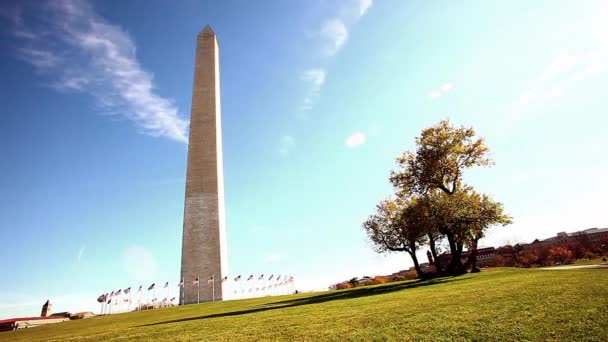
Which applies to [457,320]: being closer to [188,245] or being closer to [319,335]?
[319,335]

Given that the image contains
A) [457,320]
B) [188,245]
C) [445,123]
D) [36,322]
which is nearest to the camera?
[457,320]

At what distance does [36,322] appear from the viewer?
39.4m

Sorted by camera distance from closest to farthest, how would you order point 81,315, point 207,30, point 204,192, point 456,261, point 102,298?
point 456,261 → point 102,298 → point 204,192 → point 81,315 → point 207,30

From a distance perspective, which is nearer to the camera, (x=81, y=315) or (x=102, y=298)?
(x=102, y=298)

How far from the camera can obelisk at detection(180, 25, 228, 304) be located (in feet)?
137

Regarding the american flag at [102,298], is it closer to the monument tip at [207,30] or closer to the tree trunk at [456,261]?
the monument tip at [207,30]

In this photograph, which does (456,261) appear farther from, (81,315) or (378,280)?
(81,315)

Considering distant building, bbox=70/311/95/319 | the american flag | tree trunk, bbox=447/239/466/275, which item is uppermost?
the american flag

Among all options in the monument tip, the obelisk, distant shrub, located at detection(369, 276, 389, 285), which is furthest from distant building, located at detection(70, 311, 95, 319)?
the monument tip

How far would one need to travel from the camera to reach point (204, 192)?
4394 cm

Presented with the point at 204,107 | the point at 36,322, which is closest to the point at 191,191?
the point at 204,107

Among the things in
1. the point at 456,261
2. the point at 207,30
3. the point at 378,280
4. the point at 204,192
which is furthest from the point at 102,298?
the point at 456,261

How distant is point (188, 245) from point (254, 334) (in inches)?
1440

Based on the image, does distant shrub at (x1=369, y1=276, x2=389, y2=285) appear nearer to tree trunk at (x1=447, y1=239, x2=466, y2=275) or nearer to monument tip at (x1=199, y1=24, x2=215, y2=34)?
tree trunk at (x1=447, y1=239, x2=466, y2=275)
